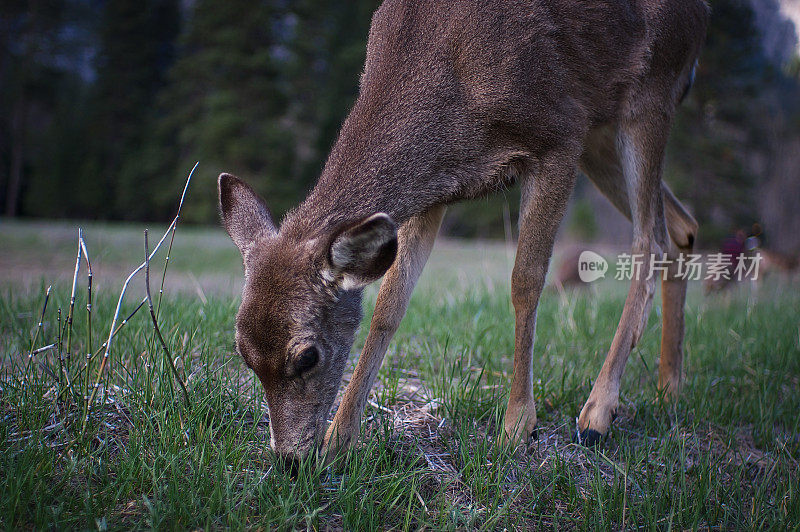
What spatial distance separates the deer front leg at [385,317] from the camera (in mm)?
2891

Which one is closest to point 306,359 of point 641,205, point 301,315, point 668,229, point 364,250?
point 301,315

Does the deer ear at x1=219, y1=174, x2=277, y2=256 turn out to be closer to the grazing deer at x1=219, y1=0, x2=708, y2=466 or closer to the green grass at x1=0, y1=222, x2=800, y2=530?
the grazing deer at x1=219, y1=0, x2=708, y2=466

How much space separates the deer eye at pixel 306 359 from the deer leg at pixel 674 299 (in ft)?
7.21

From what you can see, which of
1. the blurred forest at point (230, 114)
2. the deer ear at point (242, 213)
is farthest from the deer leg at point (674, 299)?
the blurred forest at point (230, 114)

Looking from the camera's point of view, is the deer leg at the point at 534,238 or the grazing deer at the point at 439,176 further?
the deer leg at the point at 534,238

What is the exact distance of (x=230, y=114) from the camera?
27.5 metres

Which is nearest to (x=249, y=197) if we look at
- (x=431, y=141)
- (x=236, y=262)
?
(x=431, y=141)

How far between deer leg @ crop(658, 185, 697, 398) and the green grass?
151mm

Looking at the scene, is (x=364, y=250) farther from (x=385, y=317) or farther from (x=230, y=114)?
(x=230, y=114)

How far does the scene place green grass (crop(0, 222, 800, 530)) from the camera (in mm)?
2164

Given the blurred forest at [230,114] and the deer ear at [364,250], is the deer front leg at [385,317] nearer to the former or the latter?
the deer ear at [364,250]

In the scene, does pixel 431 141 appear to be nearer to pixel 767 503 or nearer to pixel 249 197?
pixel 249 197

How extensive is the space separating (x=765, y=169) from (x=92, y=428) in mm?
27291

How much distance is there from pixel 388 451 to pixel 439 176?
133 centimetres
